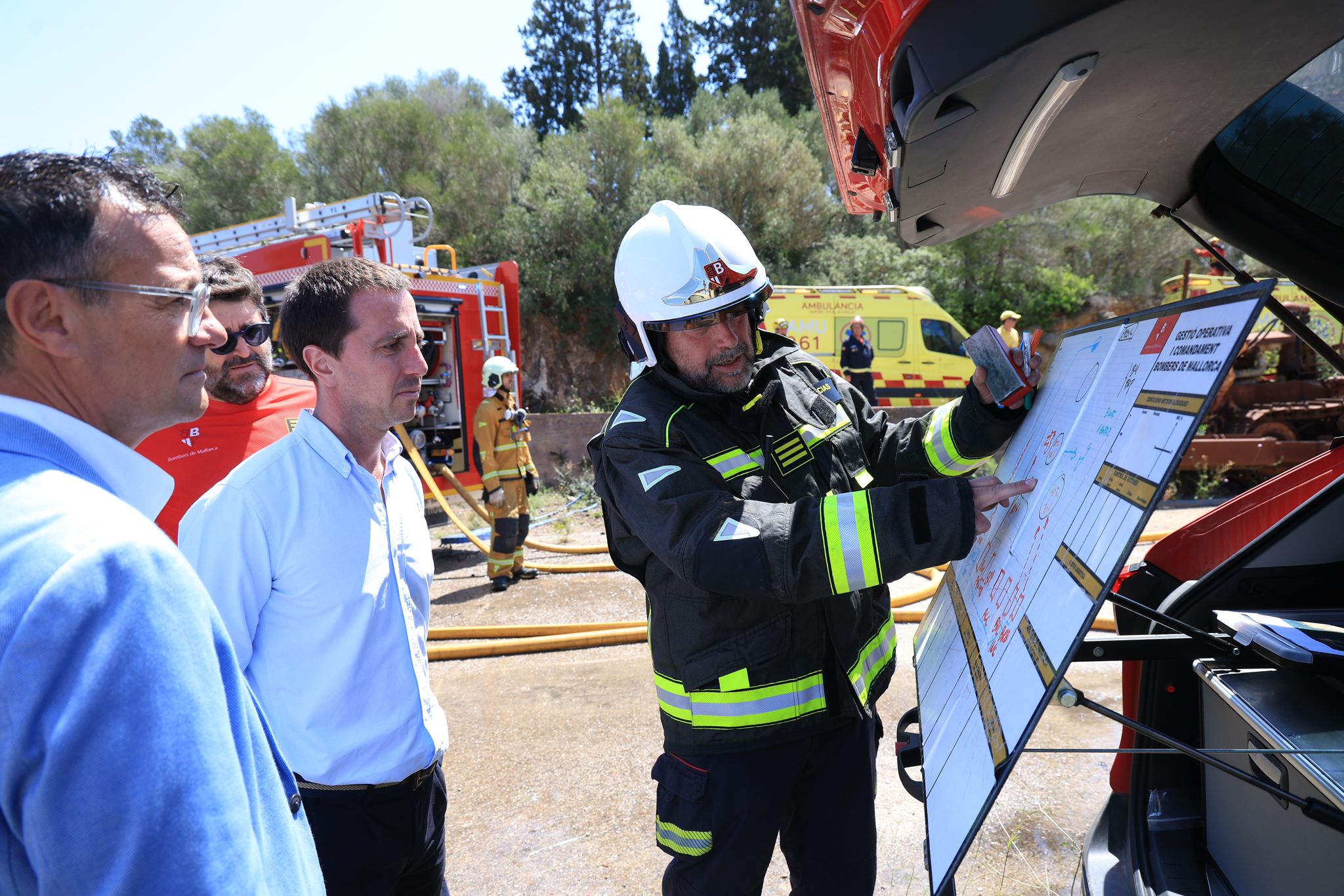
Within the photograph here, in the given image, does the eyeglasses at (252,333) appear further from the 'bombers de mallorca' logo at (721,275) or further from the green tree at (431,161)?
the green tree at (431,161)

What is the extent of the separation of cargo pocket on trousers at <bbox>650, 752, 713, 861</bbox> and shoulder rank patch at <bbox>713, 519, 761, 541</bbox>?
2.05ft

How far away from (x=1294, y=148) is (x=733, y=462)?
1.31 m

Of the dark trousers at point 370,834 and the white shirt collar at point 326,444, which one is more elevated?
the white shirt collar at point 326,444

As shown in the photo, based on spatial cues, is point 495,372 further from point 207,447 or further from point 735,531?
point 735,531

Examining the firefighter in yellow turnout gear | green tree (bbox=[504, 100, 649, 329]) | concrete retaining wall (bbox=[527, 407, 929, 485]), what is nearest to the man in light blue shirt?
the firefighter in yellow turnout gear

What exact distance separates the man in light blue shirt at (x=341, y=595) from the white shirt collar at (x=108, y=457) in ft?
2.41

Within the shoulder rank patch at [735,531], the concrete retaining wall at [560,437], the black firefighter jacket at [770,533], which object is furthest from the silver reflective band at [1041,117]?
the concrete retaining wall at [560,437]

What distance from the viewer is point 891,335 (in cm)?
1292

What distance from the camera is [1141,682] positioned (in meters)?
1.76

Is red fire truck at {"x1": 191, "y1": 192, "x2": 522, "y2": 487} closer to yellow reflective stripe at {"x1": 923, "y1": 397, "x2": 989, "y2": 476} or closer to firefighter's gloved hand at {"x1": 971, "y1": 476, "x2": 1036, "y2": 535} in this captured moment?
yellow reflective stripe at {"x1": 923, "y1": 397, "x2": 989, "y2": 476}

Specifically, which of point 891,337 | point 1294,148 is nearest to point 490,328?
point 891,337

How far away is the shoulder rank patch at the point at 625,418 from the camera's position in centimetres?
184

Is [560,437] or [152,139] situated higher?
[152,139]

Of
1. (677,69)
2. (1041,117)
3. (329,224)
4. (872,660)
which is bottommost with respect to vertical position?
(872,660)
